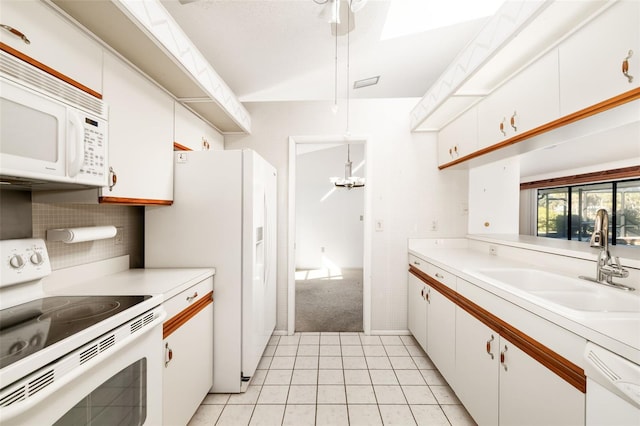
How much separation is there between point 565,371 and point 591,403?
0.35 feet

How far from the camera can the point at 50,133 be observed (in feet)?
3.09

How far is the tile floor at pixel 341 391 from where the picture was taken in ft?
5.40

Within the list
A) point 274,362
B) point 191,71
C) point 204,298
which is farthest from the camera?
point 274,362

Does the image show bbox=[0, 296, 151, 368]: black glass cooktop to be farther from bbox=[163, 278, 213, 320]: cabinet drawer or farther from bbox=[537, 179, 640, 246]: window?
bbox=[537, 179, 640, 246]: window

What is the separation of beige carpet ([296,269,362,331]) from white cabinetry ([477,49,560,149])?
90.9 inches

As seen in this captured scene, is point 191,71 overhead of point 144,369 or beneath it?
overhead

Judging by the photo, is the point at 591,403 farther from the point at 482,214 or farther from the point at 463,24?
the point at 463,24

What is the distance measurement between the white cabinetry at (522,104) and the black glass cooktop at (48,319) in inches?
84.7

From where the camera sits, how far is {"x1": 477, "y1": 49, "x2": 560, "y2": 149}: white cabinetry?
4.29 feet

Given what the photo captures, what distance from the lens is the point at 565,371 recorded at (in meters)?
0.94

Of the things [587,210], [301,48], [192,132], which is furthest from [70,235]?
[587,210]

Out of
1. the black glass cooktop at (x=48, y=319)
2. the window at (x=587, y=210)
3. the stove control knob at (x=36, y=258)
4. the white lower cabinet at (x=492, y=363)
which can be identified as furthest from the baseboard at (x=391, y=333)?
the stove control knob at (x=36, y=258)

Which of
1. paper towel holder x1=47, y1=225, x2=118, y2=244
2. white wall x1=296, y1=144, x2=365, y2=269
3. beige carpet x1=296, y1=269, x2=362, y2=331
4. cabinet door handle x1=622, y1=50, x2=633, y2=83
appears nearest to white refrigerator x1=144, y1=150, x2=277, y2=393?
paper towel holder x1=47, y1=225, x2=118, y2=244

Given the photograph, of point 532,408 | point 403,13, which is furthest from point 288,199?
point 532,408
